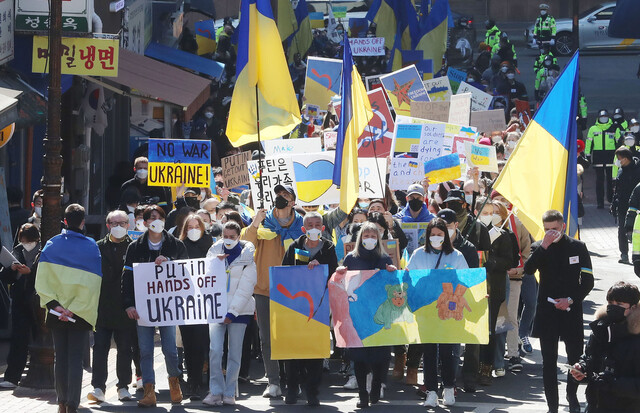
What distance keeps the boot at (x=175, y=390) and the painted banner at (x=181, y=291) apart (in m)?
0.52

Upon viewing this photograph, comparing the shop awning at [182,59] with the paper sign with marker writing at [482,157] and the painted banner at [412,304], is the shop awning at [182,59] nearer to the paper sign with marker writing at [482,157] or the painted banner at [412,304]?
the paper sign with marker writing at [482,157]

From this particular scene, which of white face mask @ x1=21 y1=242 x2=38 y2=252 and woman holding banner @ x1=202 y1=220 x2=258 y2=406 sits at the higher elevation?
white face mask @ x1=21 y1=242 x2=38 y2=252

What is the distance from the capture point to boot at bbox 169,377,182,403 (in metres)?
11.6

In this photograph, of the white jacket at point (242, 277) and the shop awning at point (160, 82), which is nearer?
the white jacket at point (242, 277)

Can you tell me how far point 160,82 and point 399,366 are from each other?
33.0 ft

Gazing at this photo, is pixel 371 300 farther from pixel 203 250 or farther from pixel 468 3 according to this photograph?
pixel 468 3

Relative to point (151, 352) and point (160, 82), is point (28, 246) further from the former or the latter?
point (160, 82)

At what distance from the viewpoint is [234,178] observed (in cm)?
1673

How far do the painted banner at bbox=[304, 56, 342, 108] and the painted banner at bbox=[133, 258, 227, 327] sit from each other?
12157mm

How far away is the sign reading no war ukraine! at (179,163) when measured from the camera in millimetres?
15656

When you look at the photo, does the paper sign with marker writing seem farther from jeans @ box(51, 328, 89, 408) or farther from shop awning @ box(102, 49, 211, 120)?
jeans @ box(51, 328, 89, 408)

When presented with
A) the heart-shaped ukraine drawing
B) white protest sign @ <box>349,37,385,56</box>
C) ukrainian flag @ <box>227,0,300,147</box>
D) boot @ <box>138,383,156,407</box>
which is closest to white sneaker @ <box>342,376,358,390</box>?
boot @ <box>138,383,156,407</box>

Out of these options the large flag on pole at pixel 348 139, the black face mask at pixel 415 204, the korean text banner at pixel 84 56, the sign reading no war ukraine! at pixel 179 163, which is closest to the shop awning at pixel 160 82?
the korean text banner at pixel 84 56

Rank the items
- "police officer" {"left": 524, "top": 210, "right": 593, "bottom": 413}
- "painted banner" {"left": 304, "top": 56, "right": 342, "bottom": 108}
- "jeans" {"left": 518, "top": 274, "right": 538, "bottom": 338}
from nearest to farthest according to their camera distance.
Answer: "police officer" {"left": 524, "top": 210, "right": 593, "bottom": 413}, "jeans" {"left": 518, "top": 274, "right": 538, "bottom": 338}, "painted banner" {"left": 304, "top": 56, "right": 342, "bottom": 108}
